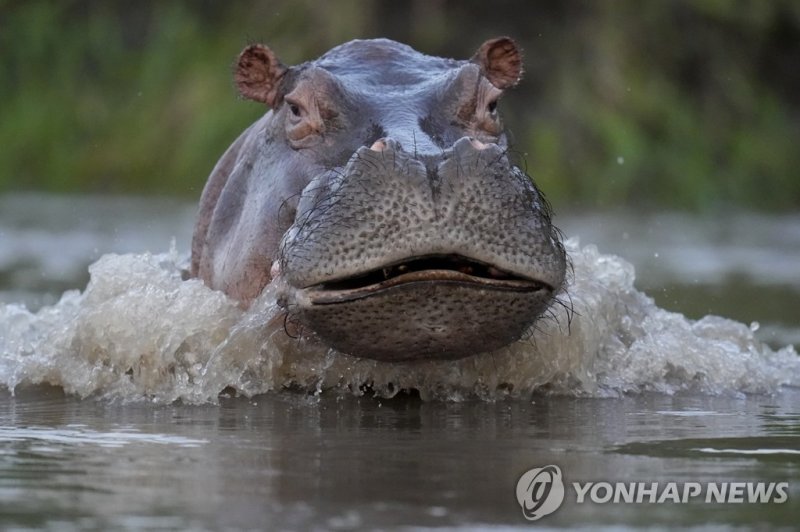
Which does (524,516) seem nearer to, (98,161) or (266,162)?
(266,162)

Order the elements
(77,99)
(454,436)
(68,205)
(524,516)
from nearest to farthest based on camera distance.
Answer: (524,516) < (454,436) < (68,205) < (77,99)

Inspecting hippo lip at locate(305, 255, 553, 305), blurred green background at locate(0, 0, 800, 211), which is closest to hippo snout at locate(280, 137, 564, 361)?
hippo lip at locate(305, 255, 553, 305)

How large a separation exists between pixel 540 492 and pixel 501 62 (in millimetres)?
2793

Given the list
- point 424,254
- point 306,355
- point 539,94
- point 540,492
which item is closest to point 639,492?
point 540,492

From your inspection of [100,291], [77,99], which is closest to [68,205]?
[77,99]

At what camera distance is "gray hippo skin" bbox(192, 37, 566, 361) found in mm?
4797

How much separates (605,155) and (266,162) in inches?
564

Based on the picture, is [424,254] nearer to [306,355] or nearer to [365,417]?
[365,417]

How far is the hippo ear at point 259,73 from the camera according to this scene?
6266mm

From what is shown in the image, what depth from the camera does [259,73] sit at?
634cm

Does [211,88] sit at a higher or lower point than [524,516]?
higher

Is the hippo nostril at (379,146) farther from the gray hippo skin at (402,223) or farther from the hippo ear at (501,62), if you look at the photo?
the hippo ear at (501,62)

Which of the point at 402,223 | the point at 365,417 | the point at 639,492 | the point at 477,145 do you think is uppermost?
the point at 477,145

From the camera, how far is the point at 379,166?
4926 mm
